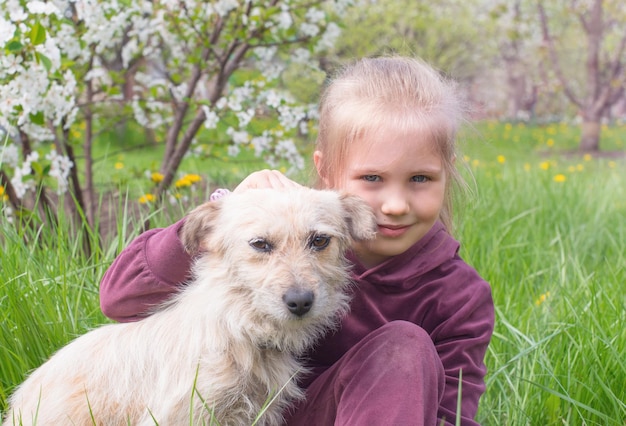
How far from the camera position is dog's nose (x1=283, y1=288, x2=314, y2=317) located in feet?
5.89

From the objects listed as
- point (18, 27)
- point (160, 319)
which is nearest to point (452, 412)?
point (160, 319)

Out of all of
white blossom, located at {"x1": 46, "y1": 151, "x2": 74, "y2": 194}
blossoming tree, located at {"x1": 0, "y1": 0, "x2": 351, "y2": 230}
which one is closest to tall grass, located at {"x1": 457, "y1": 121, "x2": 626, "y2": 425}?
blossoming tree, located at {"x1": 0, "y1": 0, "x2": 351, "y2": 230}

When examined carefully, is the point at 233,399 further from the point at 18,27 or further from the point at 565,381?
the point at 18,27

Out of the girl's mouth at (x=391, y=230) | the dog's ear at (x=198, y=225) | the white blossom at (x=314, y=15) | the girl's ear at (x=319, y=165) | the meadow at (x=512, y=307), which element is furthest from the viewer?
the white blossom at (x=314, y=15)

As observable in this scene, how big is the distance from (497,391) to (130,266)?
163cm

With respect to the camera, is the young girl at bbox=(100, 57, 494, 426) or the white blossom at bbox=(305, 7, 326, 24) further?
the white blossom at bbox=(305, 7, 326, 24)

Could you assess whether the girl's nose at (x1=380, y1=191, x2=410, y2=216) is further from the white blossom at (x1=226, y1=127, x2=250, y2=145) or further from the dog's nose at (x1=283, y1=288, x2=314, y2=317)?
the white blossom at (x1=226, y1=127, x2=250, y2=145)

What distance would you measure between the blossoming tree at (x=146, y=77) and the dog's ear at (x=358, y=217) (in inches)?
63.4

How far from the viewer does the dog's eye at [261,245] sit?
6.24 ft

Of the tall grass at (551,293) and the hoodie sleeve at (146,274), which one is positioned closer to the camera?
the hoodie sleeve at (146,274)

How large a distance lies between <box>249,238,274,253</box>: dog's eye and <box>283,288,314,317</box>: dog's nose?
16 centimetres

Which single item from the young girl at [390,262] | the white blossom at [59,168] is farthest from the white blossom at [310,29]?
the young girl at [390,262]

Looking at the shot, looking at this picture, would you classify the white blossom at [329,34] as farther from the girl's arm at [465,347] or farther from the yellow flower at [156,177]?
the girl's arm at [465,347]

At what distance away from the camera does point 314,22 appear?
14.4 feet
